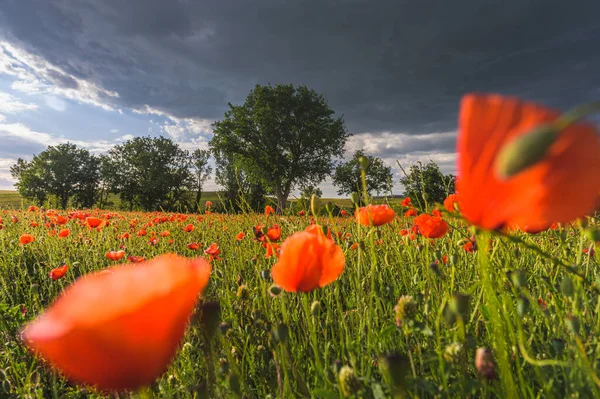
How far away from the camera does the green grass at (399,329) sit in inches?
37.4

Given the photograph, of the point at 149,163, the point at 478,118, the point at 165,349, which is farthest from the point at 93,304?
the point at 149,163

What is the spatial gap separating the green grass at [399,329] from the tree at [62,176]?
44.9 metres

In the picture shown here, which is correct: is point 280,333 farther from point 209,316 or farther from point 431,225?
point 431,225

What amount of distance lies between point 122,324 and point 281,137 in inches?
1203

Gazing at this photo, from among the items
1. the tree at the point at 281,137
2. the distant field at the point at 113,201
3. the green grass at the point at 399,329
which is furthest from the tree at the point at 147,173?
the green grass at the point at 399,329

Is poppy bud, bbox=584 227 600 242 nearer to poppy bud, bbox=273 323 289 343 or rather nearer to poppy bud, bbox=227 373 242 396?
poppy bud, bbox=273 323 289 343

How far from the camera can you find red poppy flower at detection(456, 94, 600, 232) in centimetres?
40

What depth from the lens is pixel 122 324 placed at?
0.39 metres

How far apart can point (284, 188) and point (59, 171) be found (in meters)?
29.6

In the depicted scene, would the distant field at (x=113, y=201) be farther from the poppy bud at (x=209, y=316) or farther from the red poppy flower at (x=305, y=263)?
the poppy bud at (x=209, y=316)

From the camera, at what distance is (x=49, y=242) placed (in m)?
4.65

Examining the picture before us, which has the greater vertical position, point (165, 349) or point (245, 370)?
point (165, 349)

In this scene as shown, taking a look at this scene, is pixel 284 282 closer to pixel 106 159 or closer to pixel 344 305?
pixel 344 305

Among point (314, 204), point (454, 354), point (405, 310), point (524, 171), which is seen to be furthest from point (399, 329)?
point (524, 171)
